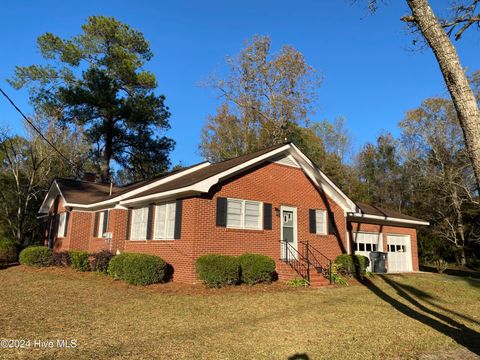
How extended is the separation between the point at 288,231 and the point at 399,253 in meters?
10.0

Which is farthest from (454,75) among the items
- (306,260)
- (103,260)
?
(103,260)

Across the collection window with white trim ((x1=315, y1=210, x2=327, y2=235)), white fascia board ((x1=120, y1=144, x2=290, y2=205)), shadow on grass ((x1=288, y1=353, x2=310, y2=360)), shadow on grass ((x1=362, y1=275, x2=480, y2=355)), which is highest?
white fascia board ((x1=120, y1=144, x2=290, y2=205))

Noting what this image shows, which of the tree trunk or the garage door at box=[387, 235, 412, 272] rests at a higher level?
the tree trunk

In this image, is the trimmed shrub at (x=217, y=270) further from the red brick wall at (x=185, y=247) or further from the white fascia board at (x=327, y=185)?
the white fascia board at (x=327, y=185)

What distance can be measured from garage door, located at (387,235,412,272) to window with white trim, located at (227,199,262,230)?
10683 mm

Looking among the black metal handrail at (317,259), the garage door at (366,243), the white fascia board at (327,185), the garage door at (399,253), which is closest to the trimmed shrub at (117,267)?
the black metal handrail at (317,259)

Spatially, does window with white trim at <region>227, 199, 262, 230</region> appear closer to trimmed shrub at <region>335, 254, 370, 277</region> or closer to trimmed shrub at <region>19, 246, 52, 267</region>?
trimmed shrub at <region>335, 254, 370, 277</region>

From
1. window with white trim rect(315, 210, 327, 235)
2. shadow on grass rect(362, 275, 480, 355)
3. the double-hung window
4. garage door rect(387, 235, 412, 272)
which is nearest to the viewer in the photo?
shadow on grass rect(362, 275, 480, 355)

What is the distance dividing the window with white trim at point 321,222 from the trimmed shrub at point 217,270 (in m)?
5.81

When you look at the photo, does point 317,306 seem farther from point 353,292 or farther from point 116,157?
point 116,157

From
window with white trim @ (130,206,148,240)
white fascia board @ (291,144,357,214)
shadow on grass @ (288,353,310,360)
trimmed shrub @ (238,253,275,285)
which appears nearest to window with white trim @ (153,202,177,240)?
window with white trim @ (130,206,148,240)

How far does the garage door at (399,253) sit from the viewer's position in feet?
70.4

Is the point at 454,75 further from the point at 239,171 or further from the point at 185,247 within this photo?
the point at 185,247

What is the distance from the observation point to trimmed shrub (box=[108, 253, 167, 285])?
12137 mm
